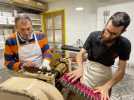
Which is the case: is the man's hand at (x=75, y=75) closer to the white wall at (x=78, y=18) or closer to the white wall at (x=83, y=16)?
the white wall at (x=83, y=16)

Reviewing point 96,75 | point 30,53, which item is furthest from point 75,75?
point 30,53

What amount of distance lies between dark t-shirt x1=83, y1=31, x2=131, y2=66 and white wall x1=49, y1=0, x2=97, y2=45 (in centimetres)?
250

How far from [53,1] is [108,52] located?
3.42 m

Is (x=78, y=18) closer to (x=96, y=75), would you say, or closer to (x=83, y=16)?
(x=83, y=16)

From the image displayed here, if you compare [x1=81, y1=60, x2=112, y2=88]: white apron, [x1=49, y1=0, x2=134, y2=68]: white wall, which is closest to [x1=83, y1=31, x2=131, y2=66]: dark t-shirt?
[x1=81, y1=60, x2=112, y2=88]: white apron

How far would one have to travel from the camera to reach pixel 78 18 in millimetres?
3863

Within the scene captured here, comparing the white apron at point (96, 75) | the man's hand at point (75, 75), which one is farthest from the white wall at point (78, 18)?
the man's hand at point (75, 75)

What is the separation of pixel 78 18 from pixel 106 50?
9.34 feet

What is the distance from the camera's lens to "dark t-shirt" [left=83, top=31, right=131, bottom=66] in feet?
3.60

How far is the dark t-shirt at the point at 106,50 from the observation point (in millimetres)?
1098

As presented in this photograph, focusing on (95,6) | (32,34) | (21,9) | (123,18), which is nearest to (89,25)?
(95,6)

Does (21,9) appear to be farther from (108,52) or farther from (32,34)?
(108,52)

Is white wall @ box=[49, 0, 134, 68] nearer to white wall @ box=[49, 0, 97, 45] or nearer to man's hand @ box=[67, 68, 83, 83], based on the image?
white wall @ box=[49, 0, 97, 45]

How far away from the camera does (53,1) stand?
13.8 feet
